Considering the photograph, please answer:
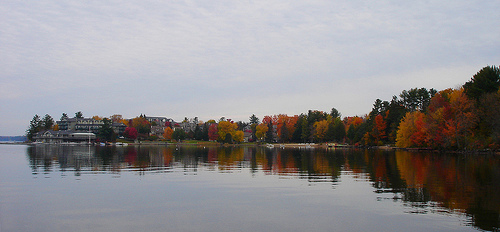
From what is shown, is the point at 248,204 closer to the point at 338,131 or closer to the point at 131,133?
the point at 338,131

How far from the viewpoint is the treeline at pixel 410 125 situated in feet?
215

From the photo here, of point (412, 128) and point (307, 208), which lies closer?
point (307, 208)

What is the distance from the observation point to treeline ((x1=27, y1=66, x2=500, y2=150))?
215ft

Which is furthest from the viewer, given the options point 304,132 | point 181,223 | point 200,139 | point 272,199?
point 200,139

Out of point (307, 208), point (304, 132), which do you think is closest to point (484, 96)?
point (307, 208)

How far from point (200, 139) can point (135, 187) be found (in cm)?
15397

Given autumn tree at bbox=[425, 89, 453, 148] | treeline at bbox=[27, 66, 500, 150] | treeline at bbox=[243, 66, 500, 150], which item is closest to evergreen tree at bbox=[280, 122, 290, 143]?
treeline at bbox=[27, 66, 500, 150]

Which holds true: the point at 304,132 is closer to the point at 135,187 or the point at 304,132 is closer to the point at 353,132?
the point at 353,132

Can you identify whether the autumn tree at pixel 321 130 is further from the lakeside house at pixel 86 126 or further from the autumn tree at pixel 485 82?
the lakeside house at pixel 86 126

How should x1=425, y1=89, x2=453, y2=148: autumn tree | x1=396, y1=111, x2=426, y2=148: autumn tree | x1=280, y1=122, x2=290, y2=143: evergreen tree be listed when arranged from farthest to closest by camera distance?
x1=280, y1=122, x2=290, y2=143: evergreen tree, x1=396, y1=111, x2=426, y2=148: autumn tree, x1=425, y1=89, x2=453, y2=148: autumn tree

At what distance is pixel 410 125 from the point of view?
8912 centimetres

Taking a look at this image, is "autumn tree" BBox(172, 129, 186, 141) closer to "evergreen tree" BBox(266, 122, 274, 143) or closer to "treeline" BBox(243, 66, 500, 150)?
"evergreen tree" BBox(266, 122, 274, 143)

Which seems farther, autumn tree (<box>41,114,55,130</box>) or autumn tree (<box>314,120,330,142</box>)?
autumn tree (<box>41,114,55,130</box>)

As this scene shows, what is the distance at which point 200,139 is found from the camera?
17525 cm
